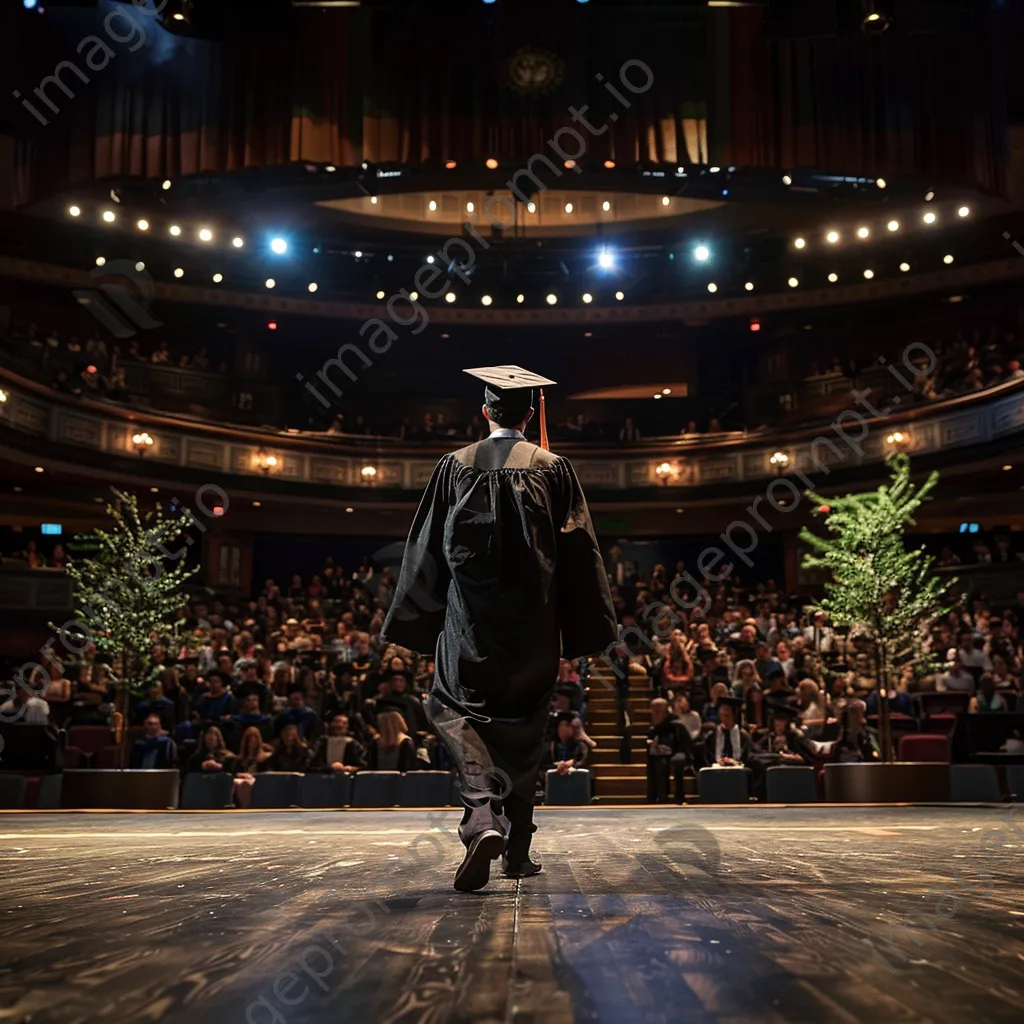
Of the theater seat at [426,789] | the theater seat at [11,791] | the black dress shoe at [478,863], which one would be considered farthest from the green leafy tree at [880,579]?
the theater seat at [11,791]

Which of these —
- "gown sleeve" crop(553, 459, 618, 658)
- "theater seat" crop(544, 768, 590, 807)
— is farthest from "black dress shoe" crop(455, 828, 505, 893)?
"theater seat" crop(544, 768, 590, 807)

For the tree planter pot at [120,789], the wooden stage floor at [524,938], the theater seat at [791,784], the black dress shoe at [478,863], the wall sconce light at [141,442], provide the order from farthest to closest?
the wall sconce light at [141,442]
the theater seat at [791,784]
the tree planter pot at [120,789]
the black dress shoe at [478,863]
the wooden stage floor at [524,938]

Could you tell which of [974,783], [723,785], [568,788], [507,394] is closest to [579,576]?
[507,394]

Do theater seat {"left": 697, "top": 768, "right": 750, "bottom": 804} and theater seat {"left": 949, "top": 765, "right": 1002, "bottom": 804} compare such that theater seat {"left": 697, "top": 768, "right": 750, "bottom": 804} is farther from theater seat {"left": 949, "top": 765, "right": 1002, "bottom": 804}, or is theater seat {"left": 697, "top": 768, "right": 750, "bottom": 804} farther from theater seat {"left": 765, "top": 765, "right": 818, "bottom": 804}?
theater seat {"left": 949, "top": 765, "right": 1002, "bottom": 804}

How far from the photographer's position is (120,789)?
9.29m

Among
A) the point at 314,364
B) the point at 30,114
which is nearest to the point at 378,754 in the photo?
the point at 30,114

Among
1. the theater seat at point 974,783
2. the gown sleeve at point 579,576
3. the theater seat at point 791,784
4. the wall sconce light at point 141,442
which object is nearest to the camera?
the gown sleeve at point 579,576

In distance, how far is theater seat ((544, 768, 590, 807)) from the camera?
31.0ft

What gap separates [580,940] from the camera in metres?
1.97

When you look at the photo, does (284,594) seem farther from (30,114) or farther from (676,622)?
(30,114)

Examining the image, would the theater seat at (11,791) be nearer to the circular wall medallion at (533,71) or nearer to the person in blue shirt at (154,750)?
the person in blue shirt at (154,750)

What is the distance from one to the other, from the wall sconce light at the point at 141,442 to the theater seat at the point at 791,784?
15.4m

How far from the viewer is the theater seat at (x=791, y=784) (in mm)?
9500

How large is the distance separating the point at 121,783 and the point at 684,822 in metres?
5.33
